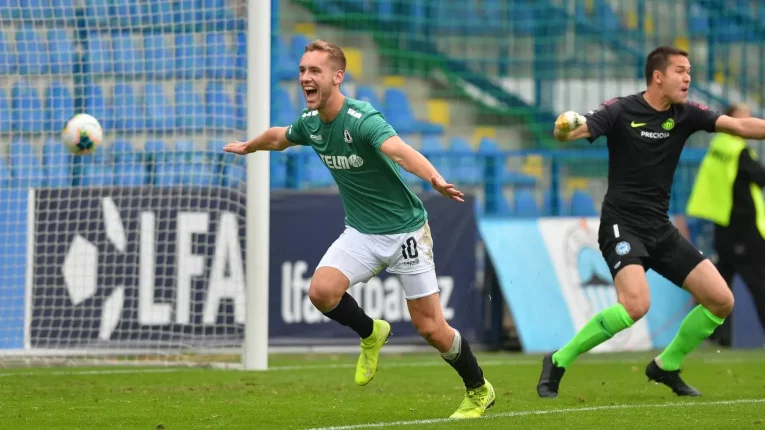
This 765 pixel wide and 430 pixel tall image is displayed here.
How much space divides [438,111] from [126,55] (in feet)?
20.0

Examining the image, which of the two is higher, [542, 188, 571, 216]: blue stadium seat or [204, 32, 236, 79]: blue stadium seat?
[204, 32, 236, 79]: blue stadium seat

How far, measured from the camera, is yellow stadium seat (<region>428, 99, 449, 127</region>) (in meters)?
16.6

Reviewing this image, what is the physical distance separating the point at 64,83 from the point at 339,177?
212 inches

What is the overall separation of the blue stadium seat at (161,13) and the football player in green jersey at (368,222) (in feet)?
15.4

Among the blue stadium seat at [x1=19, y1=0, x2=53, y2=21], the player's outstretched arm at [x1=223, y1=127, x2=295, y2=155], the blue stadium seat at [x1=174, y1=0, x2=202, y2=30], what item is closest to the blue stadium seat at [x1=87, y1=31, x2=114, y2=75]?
the blue stadium seat at [x1=19, y1=0, x2=53, y2=21]

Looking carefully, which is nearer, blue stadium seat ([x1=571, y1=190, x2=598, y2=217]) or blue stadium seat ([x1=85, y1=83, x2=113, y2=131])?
blue stadium seat ([x1=85, y1=83, x2=113, y2=131])

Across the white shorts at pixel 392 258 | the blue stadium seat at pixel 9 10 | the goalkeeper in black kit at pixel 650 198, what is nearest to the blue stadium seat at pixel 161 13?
the blue stadium seat at pixel 9 10

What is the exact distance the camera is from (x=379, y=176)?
6.78 meters

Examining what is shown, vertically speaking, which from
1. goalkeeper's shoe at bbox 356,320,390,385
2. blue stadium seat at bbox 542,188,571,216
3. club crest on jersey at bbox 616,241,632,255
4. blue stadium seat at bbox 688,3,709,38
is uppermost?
blue stadium seat at bbox 688,3,709,38

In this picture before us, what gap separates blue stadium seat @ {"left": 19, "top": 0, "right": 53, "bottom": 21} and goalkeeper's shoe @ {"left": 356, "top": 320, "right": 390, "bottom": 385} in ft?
18.1

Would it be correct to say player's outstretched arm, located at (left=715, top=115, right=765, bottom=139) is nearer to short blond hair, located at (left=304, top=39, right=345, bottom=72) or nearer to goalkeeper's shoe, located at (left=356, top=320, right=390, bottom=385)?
goalkeeper's shoe, located at (left=356, top=320, right=390, bottom=385)

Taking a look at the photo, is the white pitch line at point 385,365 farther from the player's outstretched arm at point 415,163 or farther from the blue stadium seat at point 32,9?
the player's outstretched arm at point 415,163

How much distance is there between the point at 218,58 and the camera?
1123 cm

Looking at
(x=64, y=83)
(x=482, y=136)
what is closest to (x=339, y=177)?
(x=64, y=83)
